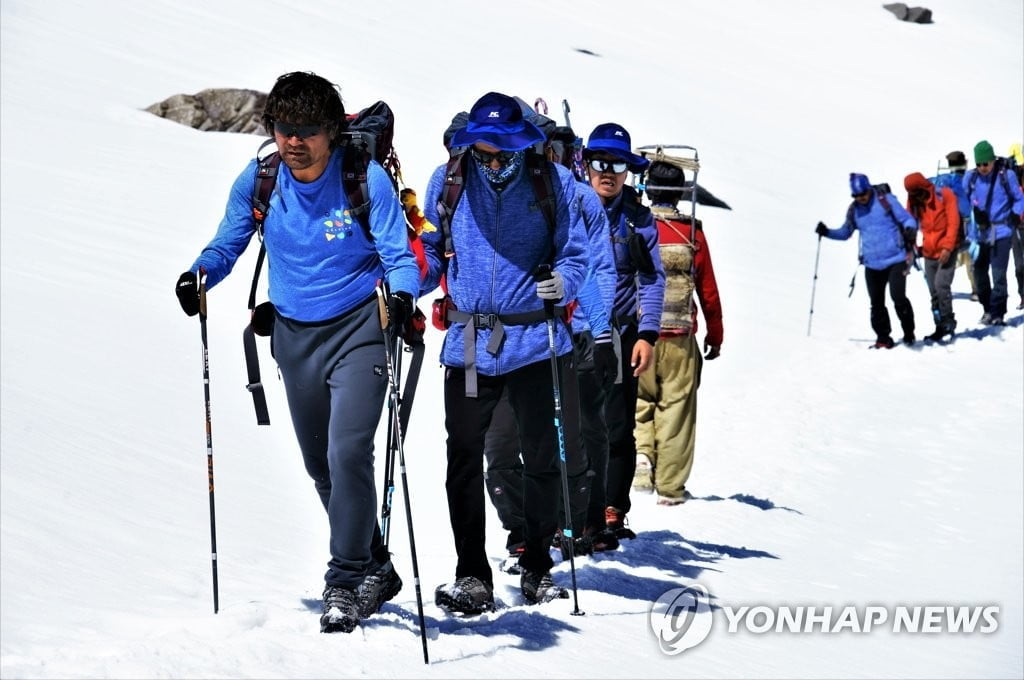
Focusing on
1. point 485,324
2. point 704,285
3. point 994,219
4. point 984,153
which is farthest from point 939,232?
point 485,324

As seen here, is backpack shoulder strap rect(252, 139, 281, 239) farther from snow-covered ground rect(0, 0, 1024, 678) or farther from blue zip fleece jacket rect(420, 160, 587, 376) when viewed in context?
snow-covered ground rect(0, 0, 1024, 678)

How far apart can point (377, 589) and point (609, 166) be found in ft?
11.2

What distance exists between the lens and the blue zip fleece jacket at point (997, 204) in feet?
66.4

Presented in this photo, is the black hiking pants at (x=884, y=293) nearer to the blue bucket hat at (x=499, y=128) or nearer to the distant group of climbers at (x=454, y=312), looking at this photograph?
the distant group of climbers at (x=454, y=312)

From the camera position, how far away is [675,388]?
33.4ft

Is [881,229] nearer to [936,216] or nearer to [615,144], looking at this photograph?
[936,216]

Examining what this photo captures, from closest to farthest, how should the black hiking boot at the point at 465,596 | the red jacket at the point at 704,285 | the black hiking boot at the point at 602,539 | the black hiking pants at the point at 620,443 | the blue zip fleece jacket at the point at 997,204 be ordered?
the black hiking boot at the point at 465,596
the black hiking boot at the point at 602,539
the black hiking pants at the point at 620,443
the red jacket at the point at 704,285
the blue zip fleece jacket at the point at 997,204

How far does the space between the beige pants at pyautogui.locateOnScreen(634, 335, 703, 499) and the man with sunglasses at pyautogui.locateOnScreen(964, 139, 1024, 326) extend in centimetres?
1129

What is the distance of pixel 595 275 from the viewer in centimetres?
730

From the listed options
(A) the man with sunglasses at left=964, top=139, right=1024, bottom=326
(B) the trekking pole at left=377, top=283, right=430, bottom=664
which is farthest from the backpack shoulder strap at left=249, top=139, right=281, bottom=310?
(A) the man with sunglasses at left=964, top=139, right=1024, bottom=326

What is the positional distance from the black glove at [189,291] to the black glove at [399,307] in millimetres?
750

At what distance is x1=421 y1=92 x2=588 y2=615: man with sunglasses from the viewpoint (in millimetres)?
6203

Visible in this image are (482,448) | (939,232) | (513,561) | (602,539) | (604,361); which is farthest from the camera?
(939,232)

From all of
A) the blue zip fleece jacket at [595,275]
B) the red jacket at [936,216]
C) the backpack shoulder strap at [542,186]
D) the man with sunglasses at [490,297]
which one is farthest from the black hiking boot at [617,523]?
the red jacket at [936,216]
